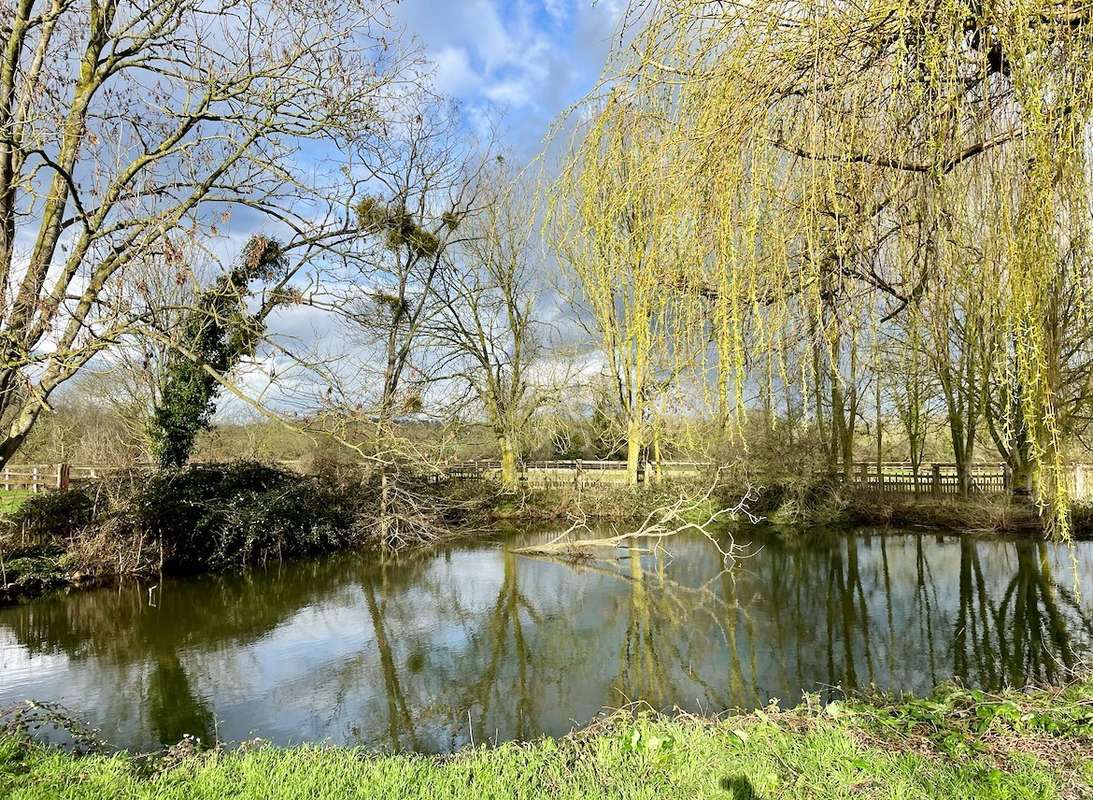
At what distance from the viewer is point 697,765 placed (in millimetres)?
2793

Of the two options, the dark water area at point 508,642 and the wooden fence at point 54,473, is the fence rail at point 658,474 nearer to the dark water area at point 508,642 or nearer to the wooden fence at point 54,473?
the wooden fence at point 54,473

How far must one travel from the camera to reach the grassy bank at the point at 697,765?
2484 mm

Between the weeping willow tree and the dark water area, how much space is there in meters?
1.31

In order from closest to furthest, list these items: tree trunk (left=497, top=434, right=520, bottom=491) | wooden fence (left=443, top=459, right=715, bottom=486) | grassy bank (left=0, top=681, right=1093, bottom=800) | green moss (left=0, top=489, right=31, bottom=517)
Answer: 1. grassy bank (left=0, top=681, right=1093, bottom=800)
2. green moss (left=0, top=489, right=31, bottom=517)
3. wooden fence (left=443, top=459, right=715, bottom=486)
4. tree trunk (left=497, top=434, right=520, bottom=491)

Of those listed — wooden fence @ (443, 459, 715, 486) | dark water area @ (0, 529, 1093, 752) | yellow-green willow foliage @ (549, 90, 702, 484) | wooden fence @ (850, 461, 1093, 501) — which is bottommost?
dark water area @ (0, 529, 1093, 752)

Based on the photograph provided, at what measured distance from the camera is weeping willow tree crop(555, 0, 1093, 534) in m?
1.81

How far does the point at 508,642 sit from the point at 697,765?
3541 millimetres

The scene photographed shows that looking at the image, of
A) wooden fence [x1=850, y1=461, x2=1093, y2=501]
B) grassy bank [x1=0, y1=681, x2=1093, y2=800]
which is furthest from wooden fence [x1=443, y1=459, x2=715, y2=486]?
grassy bank [x1=0, y1=681, x2=1093, y2=800]

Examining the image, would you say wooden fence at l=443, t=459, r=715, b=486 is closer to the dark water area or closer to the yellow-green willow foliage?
the dark water area

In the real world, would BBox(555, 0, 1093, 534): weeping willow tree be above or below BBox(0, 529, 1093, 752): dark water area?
above

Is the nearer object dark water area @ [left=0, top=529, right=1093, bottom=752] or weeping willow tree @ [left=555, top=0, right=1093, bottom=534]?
weeping willow tree @ [left=555, top=0, right=1093, bottom=534]

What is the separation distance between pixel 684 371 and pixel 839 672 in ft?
12.0

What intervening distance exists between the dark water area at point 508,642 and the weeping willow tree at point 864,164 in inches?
51.5

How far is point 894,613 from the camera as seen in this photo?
693 centimetres
